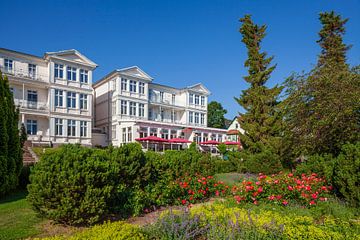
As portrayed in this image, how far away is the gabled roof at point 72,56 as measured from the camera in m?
28.8

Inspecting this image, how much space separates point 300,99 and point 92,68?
85.4 ft

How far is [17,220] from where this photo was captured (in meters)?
6.92

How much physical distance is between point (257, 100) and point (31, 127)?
2406 cm

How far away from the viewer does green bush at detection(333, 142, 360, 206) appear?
24.6 ft

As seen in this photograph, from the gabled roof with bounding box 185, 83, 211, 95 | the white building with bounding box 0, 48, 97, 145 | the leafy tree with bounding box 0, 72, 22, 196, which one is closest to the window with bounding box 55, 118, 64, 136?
the white building with bounding box 0, 48, 97, 145

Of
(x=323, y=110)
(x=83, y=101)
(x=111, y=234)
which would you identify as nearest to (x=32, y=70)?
(x=83, y=101)

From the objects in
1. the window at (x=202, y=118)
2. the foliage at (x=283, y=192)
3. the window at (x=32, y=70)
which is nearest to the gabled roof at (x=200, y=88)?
the window at (x=202, y=118)

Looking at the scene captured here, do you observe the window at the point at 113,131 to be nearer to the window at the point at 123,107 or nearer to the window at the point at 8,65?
the window at the point at 123,107

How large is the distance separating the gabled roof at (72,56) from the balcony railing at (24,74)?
2.33m

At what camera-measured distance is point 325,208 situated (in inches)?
285

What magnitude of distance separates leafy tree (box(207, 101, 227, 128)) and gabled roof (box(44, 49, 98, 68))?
1656 inches

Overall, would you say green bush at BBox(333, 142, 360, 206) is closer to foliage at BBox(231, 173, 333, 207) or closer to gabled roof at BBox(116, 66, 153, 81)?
foliage at BBox(231, 173, 333, 207)

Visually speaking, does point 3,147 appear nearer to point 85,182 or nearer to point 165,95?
point 85,182

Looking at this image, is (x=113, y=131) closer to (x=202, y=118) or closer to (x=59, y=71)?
(x=59, y=71)
